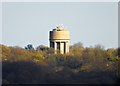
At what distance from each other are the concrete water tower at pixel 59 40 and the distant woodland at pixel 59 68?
448 centimetres

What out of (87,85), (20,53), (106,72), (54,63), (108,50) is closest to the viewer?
(87,85)

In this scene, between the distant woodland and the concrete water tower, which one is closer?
the distant woodland

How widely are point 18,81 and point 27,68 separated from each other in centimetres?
231

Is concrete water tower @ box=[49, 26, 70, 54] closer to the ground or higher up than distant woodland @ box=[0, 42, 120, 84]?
higher up

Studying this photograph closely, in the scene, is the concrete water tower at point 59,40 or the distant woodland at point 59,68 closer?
the distant woodland at point 59,68

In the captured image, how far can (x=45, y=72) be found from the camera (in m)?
25.0

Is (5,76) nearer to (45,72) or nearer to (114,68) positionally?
(45,72)

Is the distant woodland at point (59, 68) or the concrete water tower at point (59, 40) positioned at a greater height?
the concrete water tower at point (59, 40)

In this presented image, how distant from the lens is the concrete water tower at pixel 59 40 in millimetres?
38781

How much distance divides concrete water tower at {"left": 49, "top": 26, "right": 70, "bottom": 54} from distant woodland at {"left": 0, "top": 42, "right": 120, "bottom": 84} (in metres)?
4.48

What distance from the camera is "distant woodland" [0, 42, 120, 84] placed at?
76.7ft

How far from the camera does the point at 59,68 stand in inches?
1063

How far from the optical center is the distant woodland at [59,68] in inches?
920

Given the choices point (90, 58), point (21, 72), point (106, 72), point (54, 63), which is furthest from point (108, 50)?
point (21, 72)
